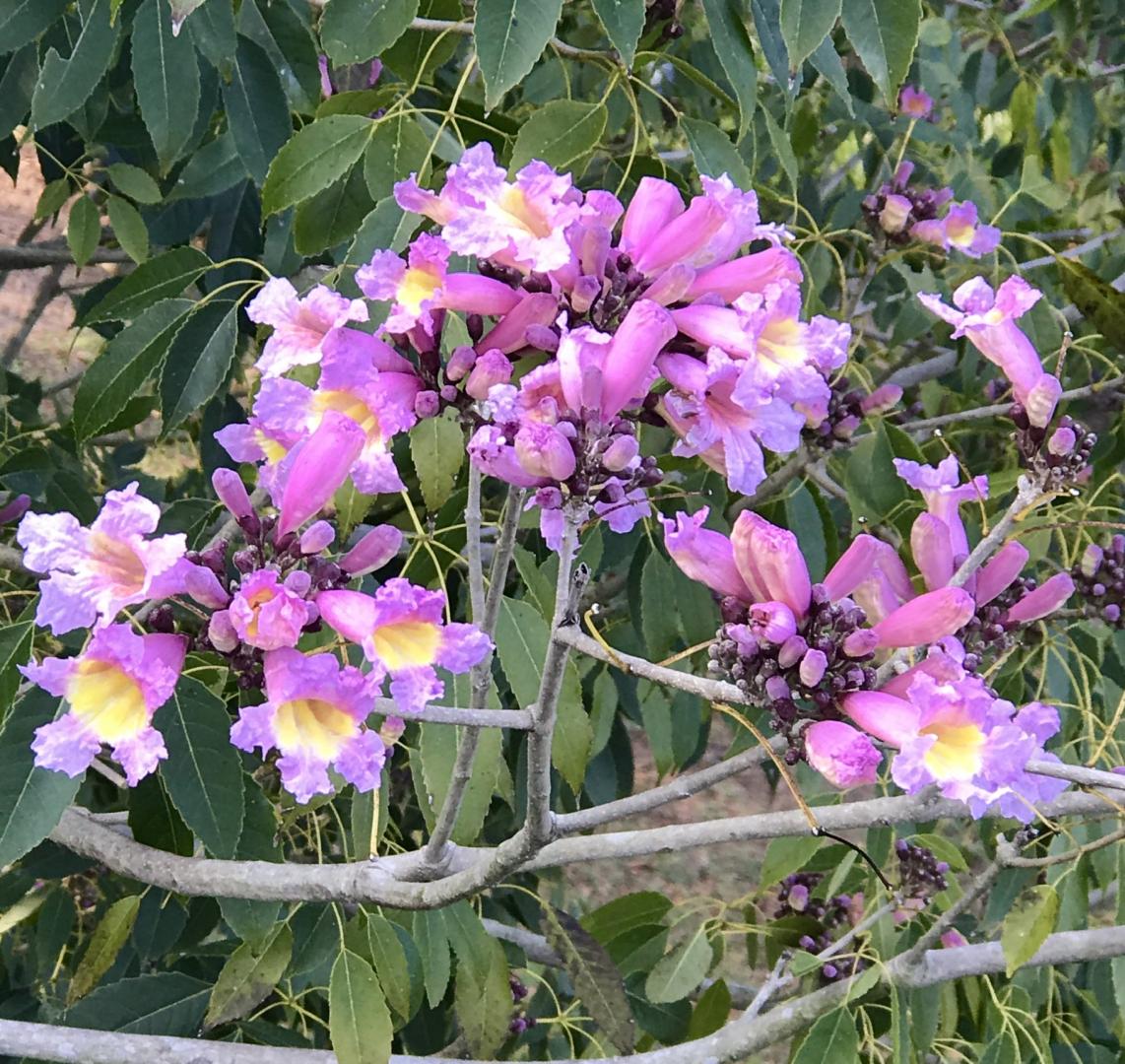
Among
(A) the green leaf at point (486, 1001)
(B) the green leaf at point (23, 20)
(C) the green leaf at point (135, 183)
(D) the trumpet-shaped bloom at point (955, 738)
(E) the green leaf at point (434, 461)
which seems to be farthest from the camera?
(C) the green leaf at point (135, 183)

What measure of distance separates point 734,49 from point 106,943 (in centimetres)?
128

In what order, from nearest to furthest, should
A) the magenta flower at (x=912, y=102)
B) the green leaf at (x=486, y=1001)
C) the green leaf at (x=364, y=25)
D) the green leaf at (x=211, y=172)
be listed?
the green leaf at (x=364, y=25) → the green leaf at (x=486, y=1001) → the green leaf at (x=211, y=172) → the magenta flower at (x=912, y=102)

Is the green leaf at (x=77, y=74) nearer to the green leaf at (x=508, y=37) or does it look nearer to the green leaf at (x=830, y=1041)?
the green leaf at (x=508, y=37)

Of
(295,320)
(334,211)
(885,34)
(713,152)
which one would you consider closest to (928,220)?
(713,152)

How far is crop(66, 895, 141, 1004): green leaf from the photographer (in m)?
1.51

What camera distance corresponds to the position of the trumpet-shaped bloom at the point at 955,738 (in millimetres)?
720

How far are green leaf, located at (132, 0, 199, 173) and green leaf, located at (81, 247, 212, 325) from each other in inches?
7.3

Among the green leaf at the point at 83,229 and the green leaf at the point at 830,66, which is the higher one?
the green leaf at the point at 830,66

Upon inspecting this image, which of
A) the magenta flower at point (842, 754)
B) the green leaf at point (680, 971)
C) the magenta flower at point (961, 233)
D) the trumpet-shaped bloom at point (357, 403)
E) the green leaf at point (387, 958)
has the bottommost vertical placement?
the green leaf at point (680, 971)

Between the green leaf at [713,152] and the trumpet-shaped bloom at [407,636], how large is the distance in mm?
682

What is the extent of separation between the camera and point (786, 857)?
1.69m

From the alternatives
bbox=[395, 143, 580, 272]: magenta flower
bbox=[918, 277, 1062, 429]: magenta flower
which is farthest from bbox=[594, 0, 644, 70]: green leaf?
bbox=[918, 277, 1062, 429]: magenta flower

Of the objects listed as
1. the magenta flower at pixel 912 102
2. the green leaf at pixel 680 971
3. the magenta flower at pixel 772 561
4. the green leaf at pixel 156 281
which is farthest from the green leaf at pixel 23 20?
the magenta flower at pixel 912 102

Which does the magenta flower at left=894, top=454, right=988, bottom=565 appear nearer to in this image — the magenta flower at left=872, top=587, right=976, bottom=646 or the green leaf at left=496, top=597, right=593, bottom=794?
the magenta flower at left=872, top=587, right=976, bottom=646
